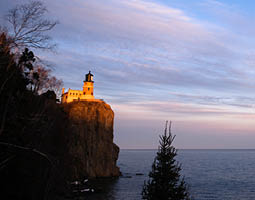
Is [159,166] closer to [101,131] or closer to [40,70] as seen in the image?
[40,70]

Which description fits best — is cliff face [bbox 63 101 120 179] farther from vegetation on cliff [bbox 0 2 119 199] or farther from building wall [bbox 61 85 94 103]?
vegetation on cliff [bbox 0 2 119 199]

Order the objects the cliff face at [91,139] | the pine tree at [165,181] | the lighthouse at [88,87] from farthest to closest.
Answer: the lighthouse at [88,87]
the cliff face at [91,139]
the pine tree at [165,181]

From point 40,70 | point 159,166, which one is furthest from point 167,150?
point 40,70

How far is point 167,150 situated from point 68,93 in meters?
79.0

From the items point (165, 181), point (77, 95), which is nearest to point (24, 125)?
point (165, 181)

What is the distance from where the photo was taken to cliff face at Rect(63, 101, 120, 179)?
7988cm

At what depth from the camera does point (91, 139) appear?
8525 cm

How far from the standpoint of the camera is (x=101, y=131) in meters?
88.7

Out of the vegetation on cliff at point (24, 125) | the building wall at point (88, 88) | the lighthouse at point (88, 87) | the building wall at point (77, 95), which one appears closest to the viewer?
the vegetation on cliff at point (24, 125)

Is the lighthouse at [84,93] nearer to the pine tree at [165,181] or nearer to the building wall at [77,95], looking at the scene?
the building wall at [77,95]

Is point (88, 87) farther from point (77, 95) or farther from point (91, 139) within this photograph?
point (91, 139)

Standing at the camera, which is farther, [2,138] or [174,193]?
[174,193]

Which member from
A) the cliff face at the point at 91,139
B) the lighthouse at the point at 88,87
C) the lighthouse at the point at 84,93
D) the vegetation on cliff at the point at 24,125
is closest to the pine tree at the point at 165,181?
the vegetation on cliff at the point at 24,125

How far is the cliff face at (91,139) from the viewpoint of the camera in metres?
79.9
